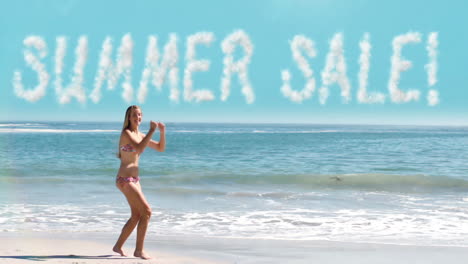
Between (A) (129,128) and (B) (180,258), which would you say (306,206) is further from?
(A) (129,128)

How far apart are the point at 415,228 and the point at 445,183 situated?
356 inches

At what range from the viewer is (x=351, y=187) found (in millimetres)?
15555

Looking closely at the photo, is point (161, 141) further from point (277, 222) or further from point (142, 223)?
point (277, 222)

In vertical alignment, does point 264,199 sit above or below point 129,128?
below

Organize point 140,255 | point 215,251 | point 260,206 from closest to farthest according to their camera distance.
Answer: point 140,255
point 215,251
point 260,206

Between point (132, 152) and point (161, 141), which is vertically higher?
point (161, 141)

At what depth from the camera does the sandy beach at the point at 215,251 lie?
5.91 meters

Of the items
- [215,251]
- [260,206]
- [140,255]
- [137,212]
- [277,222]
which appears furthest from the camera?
[260,206]


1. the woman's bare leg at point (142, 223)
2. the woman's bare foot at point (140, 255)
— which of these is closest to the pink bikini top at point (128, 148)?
the woman's bare leg at point (142, 223)

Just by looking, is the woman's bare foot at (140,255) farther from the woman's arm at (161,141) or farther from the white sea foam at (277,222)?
the white sea foam at (277,222)

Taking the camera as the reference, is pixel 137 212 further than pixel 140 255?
No

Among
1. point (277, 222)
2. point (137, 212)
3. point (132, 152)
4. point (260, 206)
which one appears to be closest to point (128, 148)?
point (132, 152)

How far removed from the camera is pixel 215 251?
6.48 meters

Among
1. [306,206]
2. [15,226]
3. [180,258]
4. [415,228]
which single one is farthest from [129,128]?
[306,206]
